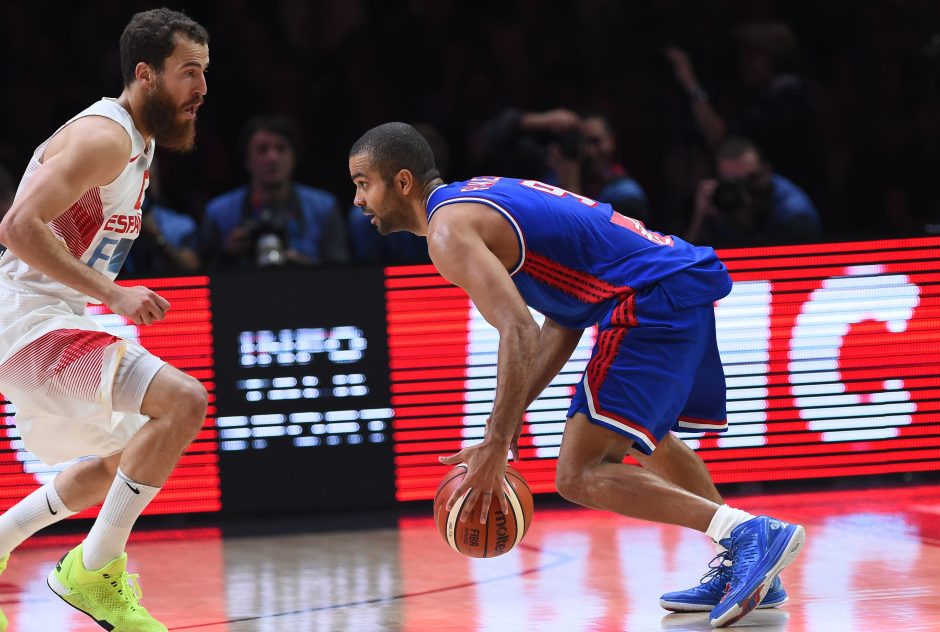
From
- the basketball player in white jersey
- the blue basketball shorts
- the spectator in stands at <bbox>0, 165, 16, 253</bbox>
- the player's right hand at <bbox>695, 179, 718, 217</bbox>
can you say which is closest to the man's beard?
the basketball player in white jersey

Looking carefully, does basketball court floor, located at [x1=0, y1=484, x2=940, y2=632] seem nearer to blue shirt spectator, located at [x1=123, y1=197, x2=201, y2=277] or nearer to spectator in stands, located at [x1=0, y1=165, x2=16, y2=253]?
blue shirt spectator, located at [x1=123, y1=197, x2=201, y2=277]

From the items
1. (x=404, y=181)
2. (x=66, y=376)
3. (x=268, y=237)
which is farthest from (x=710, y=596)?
(x=268, y=237)

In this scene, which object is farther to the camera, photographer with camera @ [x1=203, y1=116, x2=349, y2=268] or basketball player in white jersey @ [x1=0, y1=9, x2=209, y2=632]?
photographer with camera @ [x1=203, y1=116, x2=349, y2=268]

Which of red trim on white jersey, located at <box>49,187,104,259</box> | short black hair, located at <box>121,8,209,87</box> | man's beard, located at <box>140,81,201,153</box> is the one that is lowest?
red trim on white jersey, located at <box>49,187,104,259</box>

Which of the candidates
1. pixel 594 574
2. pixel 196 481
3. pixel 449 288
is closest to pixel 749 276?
pixel 449 288

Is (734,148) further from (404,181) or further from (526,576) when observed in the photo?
(404,181)

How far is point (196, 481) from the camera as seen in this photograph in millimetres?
6352

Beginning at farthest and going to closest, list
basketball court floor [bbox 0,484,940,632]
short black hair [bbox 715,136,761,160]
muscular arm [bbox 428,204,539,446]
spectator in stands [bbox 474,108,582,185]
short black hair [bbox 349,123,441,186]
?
spectator in stands [bbox 474,108,582,185], short black hair [bbox 715,136,761,160], basketball court floor [bbox 0,484,940,632], short black hair [bbox 349,123,441,186], muscular arm [bbox 428,204,539,446]

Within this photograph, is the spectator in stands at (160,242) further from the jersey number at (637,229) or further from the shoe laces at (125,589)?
the jersey number at (637,229)

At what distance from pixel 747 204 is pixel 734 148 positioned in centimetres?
40

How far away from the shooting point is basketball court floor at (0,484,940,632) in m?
4.31

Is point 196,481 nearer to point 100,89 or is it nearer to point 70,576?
point 70,576

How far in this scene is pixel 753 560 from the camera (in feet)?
13.4

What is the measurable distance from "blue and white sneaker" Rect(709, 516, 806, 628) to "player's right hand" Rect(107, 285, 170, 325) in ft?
6.19
